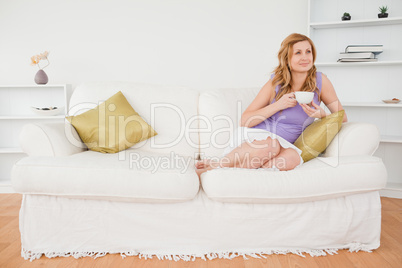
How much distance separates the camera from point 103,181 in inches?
65.1

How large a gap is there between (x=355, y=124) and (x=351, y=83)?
1.39 m

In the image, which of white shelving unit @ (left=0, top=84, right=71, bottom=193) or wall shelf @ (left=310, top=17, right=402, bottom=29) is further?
white shelving unit @ (left=0, top=84, right=71, bottom=193)

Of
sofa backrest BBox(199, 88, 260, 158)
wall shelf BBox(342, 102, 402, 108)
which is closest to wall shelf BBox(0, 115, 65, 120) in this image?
sofa backrest BBox(199, 88, 260, 158)

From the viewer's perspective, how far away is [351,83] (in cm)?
307

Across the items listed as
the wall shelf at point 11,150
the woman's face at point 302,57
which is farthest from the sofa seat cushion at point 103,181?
the wall shelf at point 11,150

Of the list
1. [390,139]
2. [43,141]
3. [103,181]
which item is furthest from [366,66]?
[43,141]

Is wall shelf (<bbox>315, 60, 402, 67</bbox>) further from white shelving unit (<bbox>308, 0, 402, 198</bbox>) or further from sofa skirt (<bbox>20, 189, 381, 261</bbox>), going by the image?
sofa skirt (<bbox>20, 189, 381, 261</bbox>)

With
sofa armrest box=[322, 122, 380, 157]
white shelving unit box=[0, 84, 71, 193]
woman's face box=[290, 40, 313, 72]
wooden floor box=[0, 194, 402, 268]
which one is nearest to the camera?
wooden floor box=[0, 194, 402, 268]

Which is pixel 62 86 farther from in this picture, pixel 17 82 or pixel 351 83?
pixel 351 83

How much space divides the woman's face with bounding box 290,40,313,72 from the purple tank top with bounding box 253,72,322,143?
0.24m

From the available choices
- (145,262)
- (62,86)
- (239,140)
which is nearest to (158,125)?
(239,140)

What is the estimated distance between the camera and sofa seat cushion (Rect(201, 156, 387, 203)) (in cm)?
163

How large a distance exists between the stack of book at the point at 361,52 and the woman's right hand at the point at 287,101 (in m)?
1.26

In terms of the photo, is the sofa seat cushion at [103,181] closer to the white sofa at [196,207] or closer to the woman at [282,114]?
the white sofa at [196,207]
